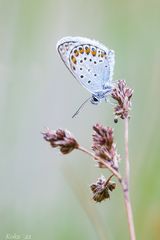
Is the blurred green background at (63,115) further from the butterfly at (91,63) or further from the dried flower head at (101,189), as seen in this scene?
the dried flower head at (101,189)

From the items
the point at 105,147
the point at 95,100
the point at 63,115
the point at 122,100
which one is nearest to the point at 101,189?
the point at 105,147

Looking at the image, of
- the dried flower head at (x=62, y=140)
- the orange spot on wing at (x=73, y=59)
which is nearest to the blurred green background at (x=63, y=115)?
the orange spot on wing at (x=73, y=59)

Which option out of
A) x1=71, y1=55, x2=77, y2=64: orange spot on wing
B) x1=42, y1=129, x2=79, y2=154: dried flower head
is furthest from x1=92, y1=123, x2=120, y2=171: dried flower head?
x1=71, y1=55, x2=77, y2=64: orange spot on wing

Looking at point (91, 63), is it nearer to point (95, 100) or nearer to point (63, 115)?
point (95, 100)

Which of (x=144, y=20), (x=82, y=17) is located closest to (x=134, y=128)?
(x=144, y=20)

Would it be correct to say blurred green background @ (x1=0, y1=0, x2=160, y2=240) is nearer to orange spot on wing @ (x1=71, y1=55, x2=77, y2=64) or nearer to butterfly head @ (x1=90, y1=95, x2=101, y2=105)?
butterfly head @ (x1=90, y1=95, x2=101, y2=105)

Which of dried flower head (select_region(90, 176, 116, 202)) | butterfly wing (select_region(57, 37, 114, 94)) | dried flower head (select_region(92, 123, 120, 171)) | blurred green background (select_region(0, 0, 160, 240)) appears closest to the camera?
dried flower head (select_region(92, 123, 120, 171))
